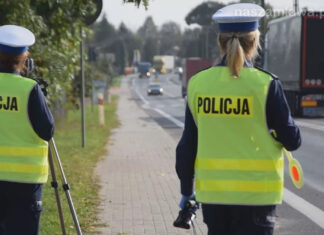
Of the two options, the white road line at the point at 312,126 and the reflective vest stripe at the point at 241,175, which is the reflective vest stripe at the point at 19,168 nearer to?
the reflective vest stripe at the point at 241,175

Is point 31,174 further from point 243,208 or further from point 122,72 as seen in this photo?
point 122,72

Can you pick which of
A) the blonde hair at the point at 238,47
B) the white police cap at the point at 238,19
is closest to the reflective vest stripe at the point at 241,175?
the blonde hair at the point at 238,47

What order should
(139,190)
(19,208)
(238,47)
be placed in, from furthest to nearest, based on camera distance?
(139,190) → (19,208) → (238,47)

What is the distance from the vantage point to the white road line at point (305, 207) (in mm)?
9054

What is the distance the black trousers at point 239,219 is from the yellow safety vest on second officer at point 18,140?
1.20m

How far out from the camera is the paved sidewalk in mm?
8352

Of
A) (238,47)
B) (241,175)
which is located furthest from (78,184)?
(238,47)

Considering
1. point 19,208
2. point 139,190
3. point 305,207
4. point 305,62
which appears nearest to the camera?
point 19,208

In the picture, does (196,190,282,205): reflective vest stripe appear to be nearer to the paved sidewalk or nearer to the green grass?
the paved sidewalk

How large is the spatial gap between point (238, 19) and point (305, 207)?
253 inches

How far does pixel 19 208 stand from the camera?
4602 millimetres

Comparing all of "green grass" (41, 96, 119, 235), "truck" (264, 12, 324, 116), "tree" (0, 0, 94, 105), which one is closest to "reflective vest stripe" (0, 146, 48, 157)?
"green grass" (41, 96, 119, 235)

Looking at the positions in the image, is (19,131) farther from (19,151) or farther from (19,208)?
(19,208)

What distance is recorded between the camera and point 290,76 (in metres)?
31.3
